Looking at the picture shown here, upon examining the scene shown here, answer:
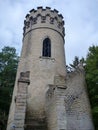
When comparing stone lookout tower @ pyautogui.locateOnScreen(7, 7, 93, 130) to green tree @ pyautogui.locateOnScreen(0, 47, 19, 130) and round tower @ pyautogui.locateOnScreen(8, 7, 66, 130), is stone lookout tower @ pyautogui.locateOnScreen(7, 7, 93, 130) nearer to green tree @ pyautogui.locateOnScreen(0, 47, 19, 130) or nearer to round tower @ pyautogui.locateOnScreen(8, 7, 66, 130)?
round tower @ pyautogui.locateOnScreen(8, 7, 66, 130)

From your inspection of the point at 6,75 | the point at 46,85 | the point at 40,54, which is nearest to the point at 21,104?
the point at 46,85

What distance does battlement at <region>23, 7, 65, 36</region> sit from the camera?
19.5 meters

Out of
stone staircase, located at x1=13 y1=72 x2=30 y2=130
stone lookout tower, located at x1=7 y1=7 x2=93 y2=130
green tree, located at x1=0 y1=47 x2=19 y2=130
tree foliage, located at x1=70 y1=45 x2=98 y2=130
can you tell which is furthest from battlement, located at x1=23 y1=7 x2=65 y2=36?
stone staircase, located at x1=13 y1=72 x2=30 y2=130

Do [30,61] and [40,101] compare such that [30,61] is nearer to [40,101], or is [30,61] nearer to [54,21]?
[40,101]

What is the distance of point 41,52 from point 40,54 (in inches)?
10.9

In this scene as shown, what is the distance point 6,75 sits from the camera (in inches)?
962

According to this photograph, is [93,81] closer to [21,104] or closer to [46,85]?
[46,85]

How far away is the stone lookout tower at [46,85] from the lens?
11.2 meters

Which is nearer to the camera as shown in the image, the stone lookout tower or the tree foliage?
the stone lookout tower

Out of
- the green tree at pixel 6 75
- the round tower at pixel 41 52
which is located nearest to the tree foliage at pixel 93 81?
the round tower at pixel 41 52

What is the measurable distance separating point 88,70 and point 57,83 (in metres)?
6.57

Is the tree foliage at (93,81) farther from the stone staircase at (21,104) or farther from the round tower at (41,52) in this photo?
the stone staircase at (21,104)

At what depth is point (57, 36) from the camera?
63.1ft

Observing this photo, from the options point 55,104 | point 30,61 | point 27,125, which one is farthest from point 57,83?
point 30,61
